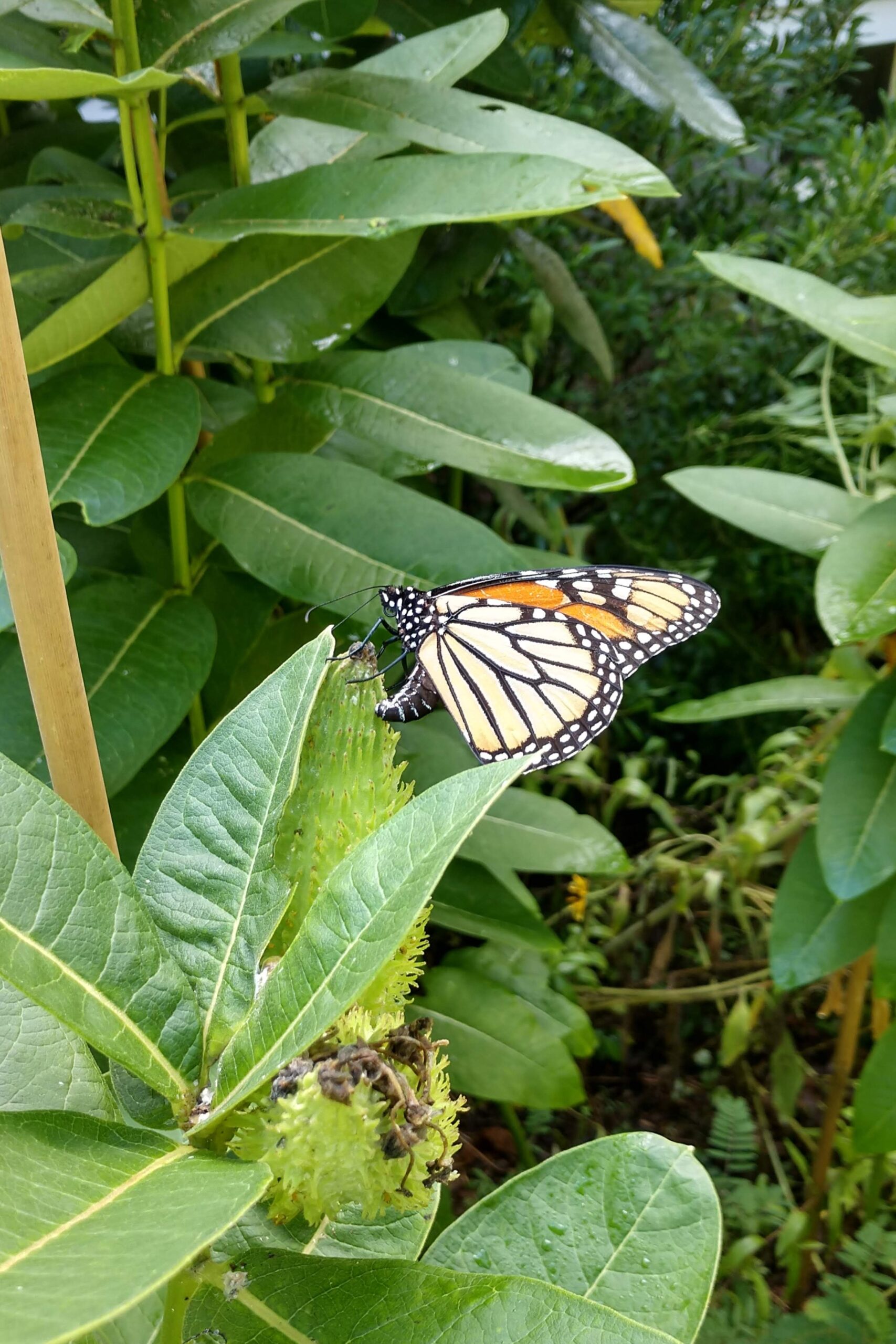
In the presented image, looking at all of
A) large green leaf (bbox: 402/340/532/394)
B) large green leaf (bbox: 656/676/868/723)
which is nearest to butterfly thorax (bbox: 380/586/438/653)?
large green leaf (bbox: 402/340/532/394)

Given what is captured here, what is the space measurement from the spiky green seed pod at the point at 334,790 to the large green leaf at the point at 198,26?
53 cm

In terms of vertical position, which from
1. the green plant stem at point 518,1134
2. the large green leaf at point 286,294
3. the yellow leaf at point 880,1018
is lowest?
the green plant stem at point 518,1134

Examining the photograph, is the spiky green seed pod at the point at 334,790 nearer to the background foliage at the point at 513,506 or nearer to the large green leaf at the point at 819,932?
the background foliage at the point at 513,506

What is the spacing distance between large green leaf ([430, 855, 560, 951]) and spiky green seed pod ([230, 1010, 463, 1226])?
2.14 feet

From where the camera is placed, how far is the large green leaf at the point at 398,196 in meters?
0.60

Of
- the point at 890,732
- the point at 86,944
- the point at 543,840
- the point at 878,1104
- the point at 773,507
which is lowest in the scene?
the point at 878,1104

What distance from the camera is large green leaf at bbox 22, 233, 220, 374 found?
0.67 m

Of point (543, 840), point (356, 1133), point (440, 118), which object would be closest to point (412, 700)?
point (356, 1133)

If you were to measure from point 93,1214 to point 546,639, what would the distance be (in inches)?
19.8

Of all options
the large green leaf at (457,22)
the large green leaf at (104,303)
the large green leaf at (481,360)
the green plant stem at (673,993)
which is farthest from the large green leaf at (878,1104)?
the large green leaf at (457,22)

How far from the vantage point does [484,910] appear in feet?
3.23

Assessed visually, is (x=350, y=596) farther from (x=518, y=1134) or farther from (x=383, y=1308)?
(x=518, y=1134)

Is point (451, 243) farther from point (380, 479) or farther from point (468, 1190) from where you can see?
point (468, 1190)

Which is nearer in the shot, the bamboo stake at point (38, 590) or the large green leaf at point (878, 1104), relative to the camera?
the bamboo stake at point (38, 590)
